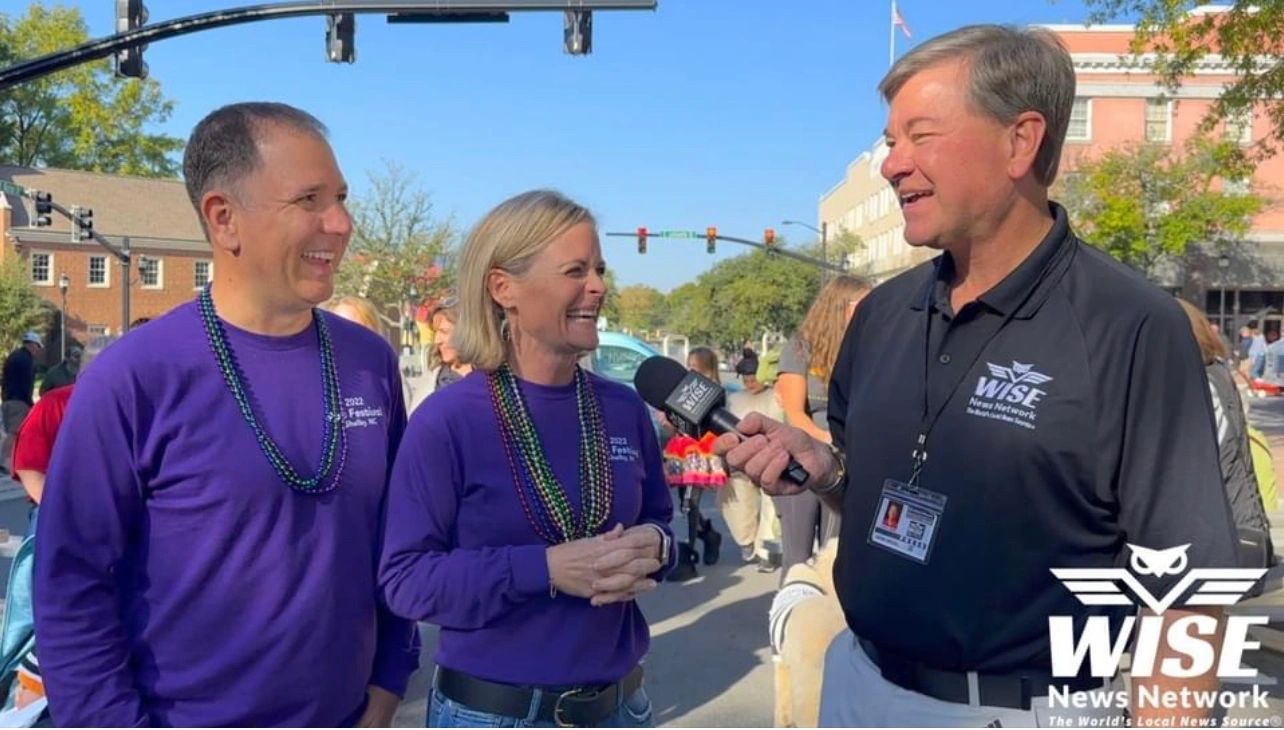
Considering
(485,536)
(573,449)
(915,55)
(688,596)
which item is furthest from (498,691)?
(688,596)

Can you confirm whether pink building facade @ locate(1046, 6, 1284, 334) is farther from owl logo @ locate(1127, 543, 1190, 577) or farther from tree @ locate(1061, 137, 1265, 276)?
owl logo @ locate(1127, 543, 1190, 577)

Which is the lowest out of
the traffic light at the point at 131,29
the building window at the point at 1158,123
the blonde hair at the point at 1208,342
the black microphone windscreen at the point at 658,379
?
the black microphone windscreen at the point at 658,379

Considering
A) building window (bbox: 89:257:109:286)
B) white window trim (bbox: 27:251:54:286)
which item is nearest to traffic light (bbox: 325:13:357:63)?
white window trim (bbox: 27:251:54:286)

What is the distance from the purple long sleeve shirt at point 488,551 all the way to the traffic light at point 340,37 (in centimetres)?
1134

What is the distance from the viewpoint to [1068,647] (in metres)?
1.98

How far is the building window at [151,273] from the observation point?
55.5 m

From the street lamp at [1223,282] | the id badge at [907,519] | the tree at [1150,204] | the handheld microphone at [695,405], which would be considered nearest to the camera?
the id badge at [907,519]

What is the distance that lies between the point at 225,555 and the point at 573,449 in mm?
827

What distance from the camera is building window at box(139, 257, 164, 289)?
5553cm

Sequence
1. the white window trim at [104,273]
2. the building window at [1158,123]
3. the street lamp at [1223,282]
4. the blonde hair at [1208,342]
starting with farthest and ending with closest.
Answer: the white window trim at [104,273] < the building window at [1158,123] < the street lamp at [1223,282] < the blonde hair at [1208,342]

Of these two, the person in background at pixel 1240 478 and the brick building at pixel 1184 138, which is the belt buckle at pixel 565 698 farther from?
the brick building at pixel 1184 138

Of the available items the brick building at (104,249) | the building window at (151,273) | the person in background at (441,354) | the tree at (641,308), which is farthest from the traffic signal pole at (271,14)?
the tree at (641,308)

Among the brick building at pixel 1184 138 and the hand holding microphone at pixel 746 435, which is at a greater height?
the brick building at pixel 1184 138

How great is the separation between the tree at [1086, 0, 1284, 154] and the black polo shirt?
1427cm
